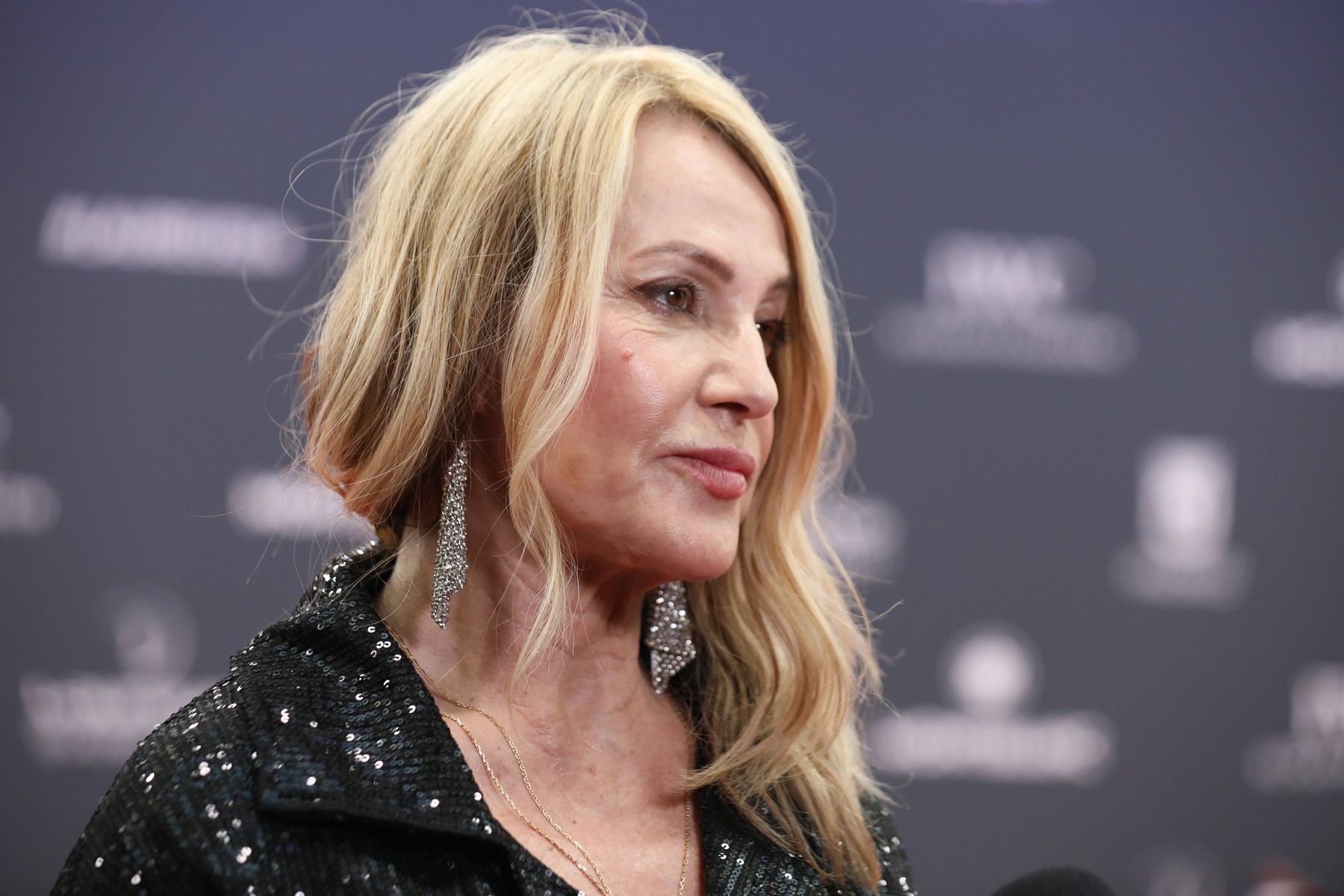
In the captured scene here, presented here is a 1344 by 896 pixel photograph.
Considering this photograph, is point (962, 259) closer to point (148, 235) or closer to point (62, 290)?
point (148, 235)

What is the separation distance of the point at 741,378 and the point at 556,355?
212 millimetres

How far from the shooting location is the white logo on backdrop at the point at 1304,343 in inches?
106

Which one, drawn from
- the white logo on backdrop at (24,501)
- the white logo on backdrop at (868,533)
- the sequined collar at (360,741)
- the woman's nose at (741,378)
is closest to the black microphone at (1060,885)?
the sequined collar at (360,741)

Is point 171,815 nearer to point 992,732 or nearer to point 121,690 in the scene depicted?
point 121,690

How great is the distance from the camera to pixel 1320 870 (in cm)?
272

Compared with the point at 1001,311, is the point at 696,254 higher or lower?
lower

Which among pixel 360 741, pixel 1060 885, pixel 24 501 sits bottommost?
pixel 1060 885

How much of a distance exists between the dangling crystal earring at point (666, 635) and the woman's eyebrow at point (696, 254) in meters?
0.42

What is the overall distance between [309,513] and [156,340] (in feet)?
1.56

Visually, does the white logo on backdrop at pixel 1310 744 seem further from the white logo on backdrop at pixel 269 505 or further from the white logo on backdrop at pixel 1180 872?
the white logo on backdrop at pixel 269 505

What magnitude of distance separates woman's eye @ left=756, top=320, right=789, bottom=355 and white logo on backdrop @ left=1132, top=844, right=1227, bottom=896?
6.00 ft

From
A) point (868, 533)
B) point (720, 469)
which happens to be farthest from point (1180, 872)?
point (720, 469)

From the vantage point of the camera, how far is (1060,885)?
4.16ft

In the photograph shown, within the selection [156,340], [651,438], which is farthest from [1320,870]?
[156,340]
